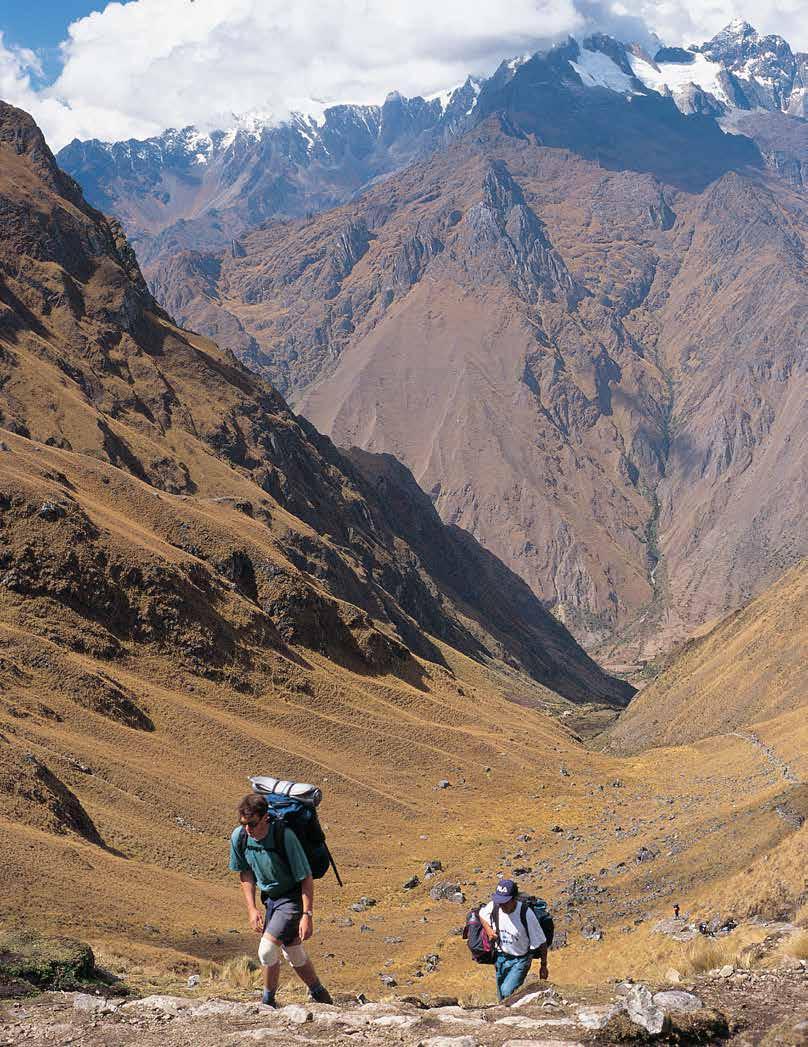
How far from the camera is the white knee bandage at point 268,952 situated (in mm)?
13438

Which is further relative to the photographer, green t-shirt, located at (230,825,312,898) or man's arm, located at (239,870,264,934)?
man's arm, located at (239,870,264,934)

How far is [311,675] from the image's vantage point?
79188 mm

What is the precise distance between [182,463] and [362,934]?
82086 mm

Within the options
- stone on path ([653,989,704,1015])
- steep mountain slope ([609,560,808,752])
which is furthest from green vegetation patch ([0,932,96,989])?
steep mountain slope ([609,560,808,752])

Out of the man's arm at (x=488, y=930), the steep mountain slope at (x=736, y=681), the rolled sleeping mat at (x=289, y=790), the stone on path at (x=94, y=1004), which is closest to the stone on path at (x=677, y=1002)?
the man's arm at (x=488, y=930)

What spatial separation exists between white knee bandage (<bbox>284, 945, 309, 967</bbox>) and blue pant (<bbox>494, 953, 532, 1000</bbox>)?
312 cm

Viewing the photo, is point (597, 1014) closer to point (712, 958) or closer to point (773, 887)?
point (712, 958)

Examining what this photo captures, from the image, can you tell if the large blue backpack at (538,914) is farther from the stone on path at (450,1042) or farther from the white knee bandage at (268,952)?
the white knee bandage at (268,952)

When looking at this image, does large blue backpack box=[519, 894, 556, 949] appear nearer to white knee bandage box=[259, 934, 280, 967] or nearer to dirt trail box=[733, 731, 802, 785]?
white knee bandage box=[259, 934, 280, 967]

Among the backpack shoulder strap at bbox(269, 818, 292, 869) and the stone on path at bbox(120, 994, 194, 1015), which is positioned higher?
the backpack shoulder strap at bbox(269, 818, 292, 869)

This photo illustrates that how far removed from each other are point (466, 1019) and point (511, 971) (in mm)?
1980

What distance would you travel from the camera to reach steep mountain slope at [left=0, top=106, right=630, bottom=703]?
315ft

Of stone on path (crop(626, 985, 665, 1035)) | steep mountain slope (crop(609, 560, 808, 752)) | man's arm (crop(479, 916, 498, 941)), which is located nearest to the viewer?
stone on path (crop(626, 985, 665, 1035))

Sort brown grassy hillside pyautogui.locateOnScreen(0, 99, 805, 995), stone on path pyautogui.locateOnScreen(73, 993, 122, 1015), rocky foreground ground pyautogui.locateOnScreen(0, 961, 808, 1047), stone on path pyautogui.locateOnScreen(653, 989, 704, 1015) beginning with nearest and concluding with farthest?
rocky foreground ground pyautogui.locateOnScreen(0, 961, 808, 1047) → stone on path pyautogui.locateOnScreen(653, 989, 704, 1015) → stone on path pyautogui.locateOnScreen(73, 993, 122, 1015) → brown grassy hillside pyautogui.locateOnScreen(0, 99, 805, 995)
